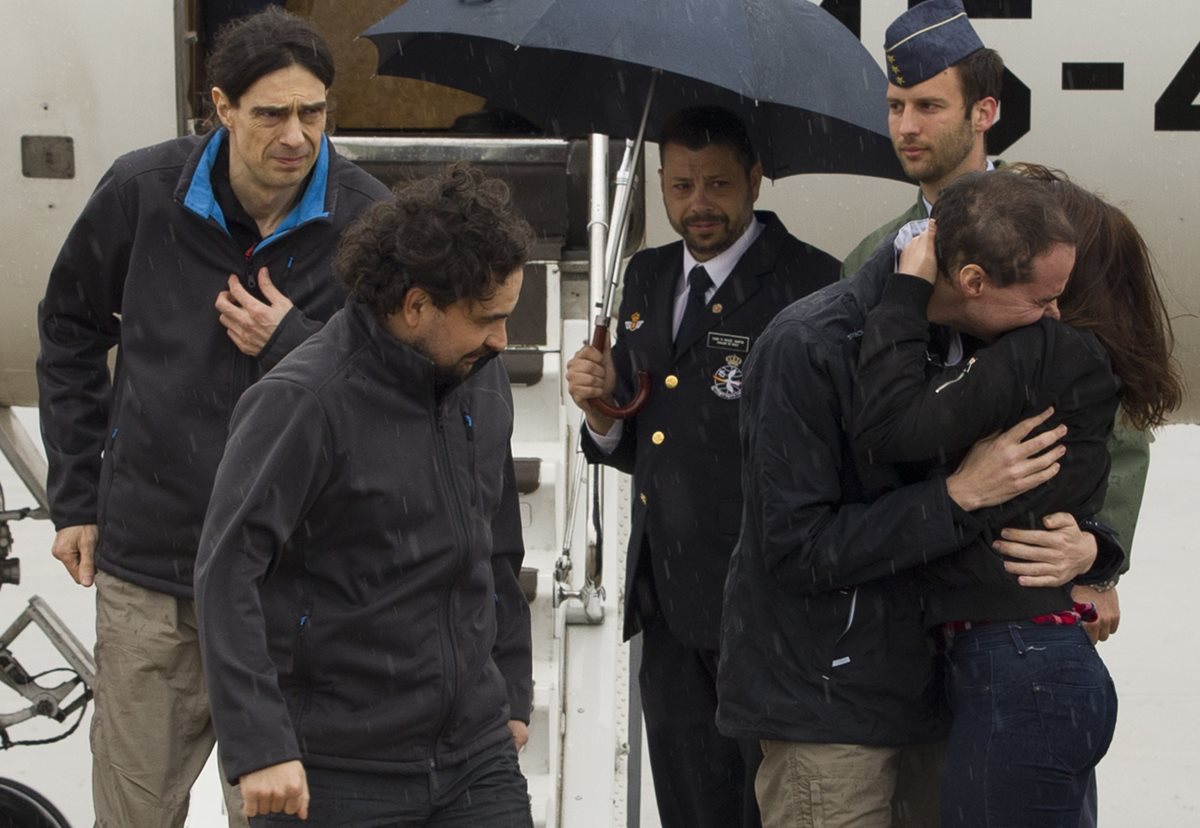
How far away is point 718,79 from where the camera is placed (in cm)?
326

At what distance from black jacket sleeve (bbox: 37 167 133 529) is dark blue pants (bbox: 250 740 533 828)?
101 cm

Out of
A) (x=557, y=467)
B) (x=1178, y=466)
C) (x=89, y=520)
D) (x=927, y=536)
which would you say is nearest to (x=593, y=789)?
(x=557, y=467)

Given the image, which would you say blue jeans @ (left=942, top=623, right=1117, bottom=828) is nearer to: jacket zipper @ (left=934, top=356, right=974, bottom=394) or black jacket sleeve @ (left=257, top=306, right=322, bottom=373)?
jacket zipper @ (left=934, top=356, right=974, bottom=394)

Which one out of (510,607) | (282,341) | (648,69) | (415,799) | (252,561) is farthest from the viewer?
(648,69)

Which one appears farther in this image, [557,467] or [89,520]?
[557,467]

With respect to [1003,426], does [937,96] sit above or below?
above

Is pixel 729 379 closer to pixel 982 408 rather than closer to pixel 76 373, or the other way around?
pixel 982 408

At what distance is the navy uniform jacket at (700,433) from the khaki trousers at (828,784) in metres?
0.59

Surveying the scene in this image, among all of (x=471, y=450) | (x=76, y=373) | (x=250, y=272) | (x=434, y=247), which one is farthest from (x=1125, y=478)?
(x=76, y=373)

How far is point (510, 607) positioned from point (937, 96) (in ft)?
4.17

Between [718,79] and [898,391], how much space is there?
0.91 m

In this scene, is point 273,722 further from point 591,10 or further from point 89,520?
point 591,10

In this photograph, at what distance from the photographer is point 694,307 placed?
3.50m

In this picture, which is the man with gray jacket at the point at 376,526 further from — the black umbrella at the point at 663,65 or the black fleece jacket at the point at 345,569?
the black umbrella at the point at 663,65
